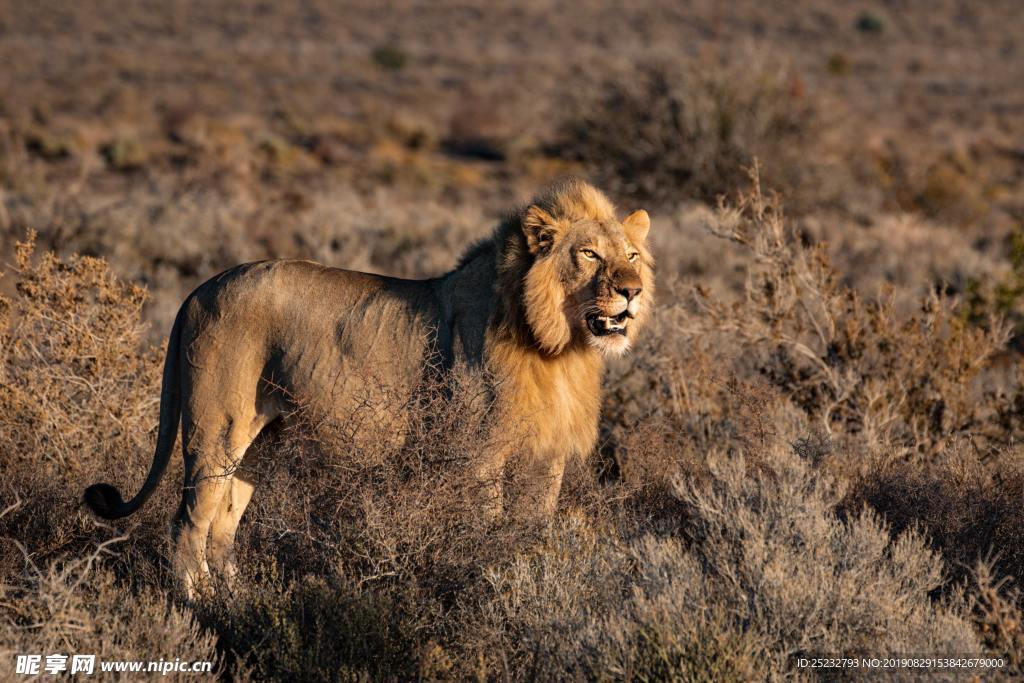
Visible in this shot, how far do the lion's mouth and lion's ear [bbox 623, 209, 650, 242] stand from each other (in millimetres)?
681

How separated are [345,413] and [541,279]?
4.19ft

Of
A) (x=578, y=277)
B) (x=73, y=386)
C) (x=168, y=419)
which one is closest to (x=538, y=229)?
(x=578, y=277)

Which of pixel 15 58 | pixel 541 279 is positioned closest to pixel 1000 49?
pixel 15 58

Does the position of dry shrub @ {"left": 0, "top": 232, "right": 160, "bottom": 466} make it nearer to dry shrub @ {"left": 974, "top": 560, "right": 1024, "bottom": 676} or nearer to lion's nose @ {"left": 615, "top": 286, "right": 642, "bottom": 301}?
lion's nose @ {"left": 615, "top": 286, "right": 642, "bottom": 301}

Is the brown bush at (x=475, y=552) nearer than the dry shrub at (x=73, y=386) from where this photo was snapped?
Yes

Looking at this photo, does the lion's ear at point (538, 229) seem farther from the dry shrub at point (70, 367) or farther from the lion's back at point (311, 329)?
the dry shrub at point (70, 367)

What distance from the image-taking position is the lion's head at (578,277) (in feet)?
19.4

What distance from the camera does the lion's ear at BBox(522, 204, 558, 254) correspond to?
19.9 ft

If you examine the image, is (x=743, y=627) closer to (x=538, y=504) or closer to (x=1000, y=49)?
(x=538, y=504)

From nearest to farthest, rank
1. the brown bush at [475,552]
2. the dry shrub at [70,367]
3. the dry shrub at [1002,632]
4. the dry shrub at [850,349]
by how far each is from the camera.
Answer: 1. the dry shrub at [1002,632]
2. the brown bush at [475,552]
3. the dry shrub at [70,367]
4. the dry shrub at [850,349]

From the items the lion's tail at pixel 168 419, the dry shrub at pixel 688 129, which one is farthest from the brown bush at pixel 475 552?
the dry shrub at pixel 688 129

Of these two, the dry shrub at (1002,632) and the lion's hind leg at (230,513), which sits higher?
the dry shrub at (1002,632)

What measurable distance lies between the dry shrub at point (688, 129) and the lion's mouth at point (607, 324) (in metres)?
12.8

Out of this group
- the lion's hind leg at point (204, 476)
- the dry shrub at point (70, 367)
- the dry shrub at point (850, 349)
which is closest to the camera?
the lion's hind leg at point (204, 476)
